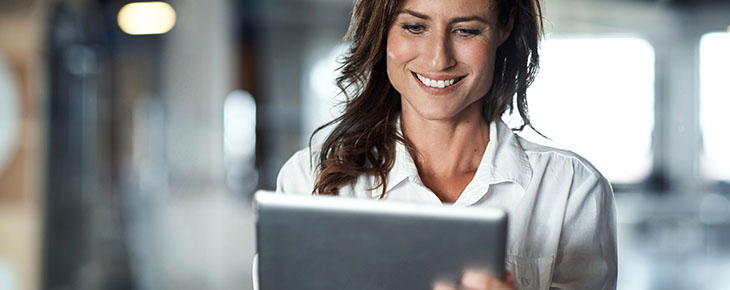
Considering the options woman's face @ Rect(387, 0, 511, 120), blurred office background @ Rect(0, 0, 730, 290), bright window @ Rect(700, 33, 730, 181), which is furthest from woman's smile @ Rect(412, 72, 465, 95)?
blurred office background @ Rect(0, 0, 730, 290)

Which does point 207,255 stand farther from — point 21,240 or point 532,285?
point 532,285

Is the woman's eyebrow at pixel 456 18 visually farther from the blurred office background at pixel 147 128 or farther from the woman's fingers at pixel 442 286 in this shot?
the blurred office background at pixel 147 128

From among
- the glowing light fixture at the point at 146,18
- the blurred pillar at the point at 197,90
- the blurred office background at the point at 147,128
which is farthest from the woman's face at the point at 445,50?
the glowing light fixture at the point at 146,18

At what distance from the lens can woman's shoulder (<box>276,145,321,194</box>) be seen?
1161 mm

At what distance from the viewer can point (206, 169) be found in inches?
151

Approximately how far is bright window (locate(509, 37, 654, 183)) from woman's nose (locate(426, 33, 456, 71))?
18cm

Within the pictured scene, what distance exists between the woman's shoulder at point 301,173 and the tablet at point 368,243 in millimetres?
250

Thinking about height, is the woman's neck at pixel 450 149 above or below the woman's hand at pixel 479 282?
above

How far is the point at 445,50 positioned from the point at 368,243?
12.3 inches

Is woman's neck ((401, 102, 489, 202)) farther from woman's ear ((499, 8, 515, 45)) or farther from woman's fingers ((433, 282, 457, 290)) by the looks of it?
woman's fingers ((433, 282, 457, 290))

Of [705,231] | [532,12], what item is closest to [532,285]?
[532,12]

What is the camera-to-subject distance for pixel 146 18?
4.10 metres

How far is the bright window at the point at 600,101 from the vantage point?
1214mm

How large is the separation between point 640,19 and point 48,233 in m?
3.29
